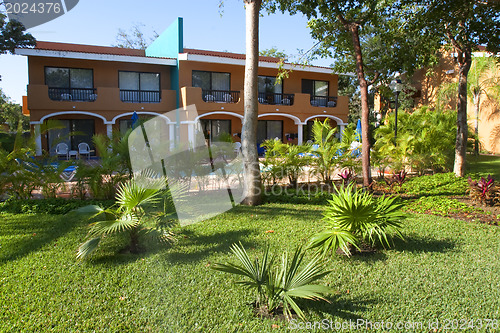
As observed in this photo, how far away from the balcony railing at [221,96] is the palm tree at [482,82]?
13.3 meters

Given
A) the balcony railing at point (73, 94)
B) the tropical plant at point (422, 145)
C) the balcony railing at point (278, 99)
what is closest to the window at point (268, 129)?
the balcony railing at point (278, 99)

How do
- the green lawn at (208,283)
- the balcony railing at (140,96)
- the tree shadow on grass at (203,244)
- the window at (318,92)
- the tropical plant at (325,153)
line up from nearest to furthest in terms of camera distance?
the green lawn at (208,283)
the tree shadow on grass at (203,244)
the tropical plant at (325,153)
the balcony railing at (140,96)
the window at (318,92)

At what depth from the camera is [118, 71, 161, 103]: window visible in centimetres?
1947

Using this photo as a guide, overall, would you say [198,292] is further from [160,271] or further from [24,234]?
[24,234]

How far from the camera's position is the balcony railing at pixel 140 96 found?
19.4 meters

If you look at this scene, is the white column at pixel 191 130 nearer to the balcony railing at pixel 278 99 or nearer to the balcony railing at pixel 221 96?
the balcony railing at pixel 221 96

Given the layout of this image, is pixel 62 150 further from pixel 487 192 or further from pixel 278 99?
pixel 487 192

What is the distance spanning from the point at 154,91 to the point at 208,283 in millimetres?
16951

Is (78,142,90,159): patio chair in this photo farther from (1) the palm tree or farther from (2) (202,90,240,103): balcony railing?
(1) the palm tree

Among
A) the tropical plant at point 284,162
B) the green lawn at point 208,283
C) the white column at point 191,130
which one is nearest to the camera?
the green lawn at point 208,283

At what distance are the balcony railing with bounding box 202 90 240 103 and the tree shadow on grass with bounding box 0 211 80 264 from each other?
13673mm

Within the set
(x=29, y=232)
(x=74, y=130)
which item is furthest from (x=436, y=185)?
(x=74, y=130)

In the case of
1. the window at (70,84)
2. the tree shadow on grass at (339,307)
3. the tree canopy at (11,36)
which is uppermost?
the tree canopy at (11,36)

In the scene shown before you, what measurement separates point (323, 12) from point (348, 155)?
149 inches
